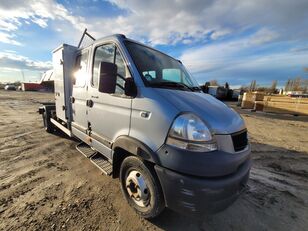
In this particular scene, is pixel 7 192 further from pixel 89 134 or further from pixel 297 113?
pixel 297 113

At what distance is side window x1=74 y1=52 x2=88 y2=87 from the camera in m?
3.73

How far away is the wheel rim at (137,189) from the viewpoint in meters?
2.41

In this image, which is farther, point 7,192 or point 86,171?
point 86,171

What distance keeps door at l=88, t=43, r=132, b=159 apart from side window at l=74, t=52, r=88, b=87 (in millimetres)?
410

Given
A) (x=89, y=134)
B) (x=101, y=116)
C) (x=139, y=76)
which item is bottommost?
(x=89, y=134)

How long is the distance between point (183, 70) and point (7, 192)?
3.80 m

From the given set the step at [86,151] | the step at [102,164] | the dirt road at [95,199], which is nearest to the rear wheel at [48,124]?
the dirt road at [95,199]

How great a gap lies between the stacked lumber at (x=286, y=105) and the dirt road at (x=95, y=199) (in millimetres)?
12084

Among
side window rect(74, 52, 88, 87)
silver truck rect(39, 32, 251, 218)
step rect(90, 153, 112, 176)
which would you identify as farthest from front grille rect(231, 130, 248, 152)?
side window rect(74, 52, 88, 87)

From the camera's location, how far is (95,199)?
294 cm

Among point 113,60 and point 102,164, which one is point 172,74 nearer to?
point 113,60

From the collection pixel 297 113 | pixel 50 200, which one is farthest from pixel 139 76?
pixel 297 113

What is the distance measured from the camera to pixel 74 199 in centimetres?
291

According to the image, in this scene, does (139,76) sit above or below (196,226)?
A: above
